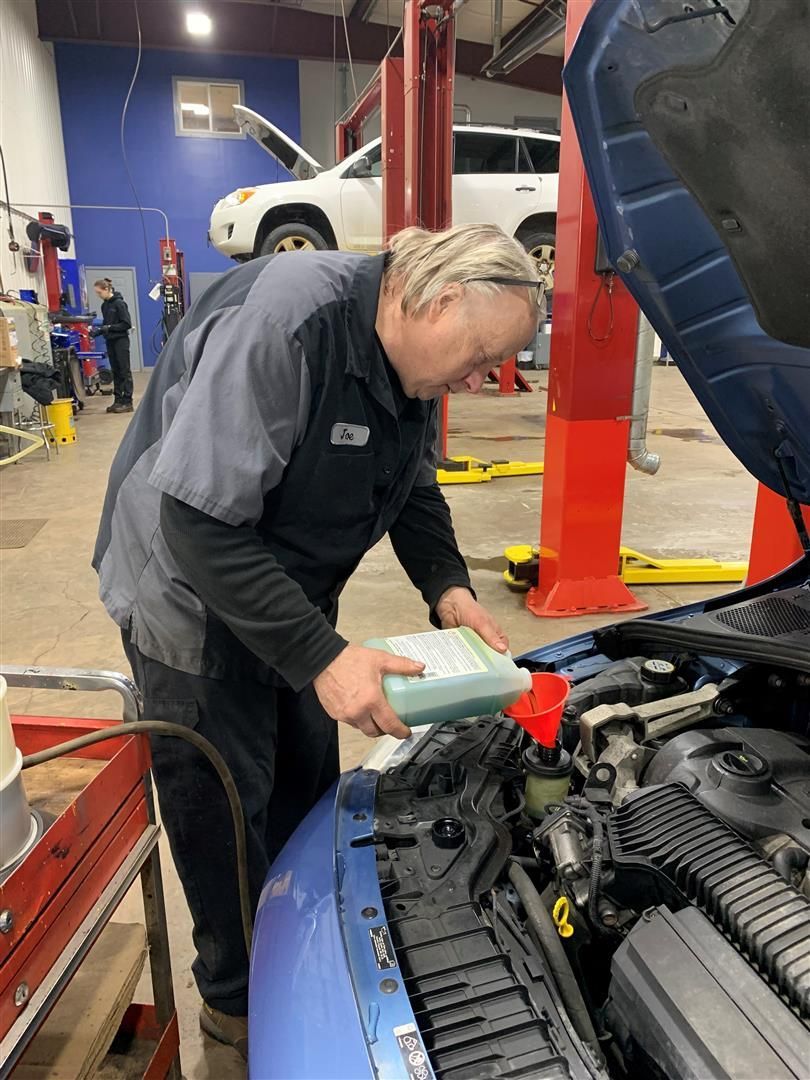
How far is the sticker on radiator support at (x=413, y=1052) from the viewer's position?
84 centimetres

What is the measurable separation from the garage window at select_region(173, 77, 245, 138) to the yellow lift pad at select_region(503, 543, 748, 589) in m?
11.7

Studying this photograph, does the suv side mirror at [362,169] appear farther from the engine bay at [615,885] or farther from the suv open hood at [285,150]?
the engine bay at [615,885]

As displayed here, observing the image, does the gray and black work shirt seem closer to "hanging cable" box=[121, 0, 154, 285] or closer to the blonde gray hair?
the blonde gray hair

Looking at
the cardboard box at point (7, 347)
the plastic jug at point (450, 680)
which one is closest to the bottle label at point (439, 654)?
the plastic jug at point (450, 680)

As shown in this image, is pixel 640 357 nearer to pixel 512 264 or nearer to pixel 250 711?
pixel 512 264

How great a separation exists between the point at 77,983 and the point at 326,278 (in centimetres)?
125

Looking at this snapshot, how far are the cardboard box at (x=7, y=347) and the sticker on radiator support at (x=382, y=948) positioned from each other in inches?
264

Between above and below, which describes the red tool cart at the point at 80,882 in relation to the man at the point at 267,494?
below

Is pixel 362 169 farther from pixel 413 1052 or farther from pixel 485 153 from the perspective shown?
pixel 413 1052

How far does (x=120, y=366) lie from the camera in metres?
9.70

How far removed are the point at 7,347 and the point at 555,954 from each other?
270 inches

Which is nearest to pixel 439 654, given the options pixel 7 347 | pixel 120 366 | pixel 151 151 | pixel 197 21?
pixel 7 347

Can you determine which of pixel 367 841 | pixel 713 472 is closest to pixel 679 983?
pixel 367 841

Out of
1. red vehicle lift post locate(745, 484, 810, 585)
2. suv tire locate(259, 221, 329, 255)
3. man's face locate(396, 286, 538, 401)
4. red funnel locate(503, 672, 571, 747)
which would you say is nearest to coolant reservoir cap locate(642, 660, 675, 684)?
red funnel locate(503, 672, 571, 747)
